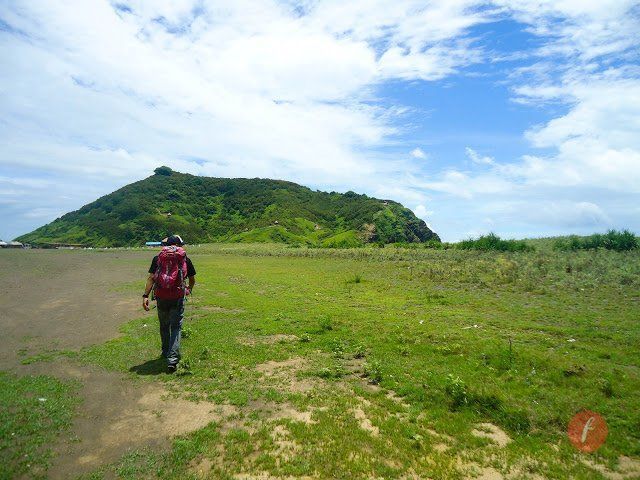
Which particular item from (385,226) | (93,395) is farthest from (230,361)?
(385,226)

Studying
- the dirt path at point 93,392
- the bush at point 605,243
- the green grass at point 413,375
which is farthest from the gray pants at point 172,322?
the bush at point 605,243

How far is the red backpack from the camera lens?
37.0 ft

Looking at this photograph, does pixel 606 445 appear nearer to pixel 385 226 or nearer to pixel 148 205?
pixel 385 226

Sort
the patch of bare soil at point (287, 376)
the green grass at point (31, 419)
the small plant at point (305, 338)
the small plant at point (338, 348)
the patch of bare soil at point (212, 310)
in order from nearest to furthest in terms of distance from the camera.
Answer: the green grass at point (31, 419)
the patch of bare soil at point (287, 376)
the small plant at point (338, 348)
the small plant at point (305, 338)
the patch of bare soil at point (212, 310)

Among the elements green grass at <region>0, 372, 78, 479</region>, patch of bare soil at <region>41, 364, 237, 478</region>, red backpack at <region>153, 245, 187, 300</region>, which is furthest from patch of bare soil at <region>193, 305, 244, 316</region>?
green grass at <region>0, 372, 78, 479</region>

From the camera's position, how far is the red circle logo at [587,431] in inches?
299

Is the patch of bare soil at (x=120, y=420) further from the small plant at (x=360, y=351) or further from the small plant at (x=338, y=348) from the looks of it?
the small plant at (x=360, y=351)

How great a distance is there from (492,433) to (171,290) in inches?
362

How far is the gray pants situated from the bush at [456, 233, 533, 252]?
48.8m

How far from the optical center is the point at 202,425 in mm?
7965

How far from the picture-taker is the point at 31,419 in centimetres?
782

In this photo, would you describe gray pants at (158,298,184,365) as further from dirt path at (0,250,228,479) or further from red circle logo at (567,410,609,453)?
red circle logo at (567,410,609,453)

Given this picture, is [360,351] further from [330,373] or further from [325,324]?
[325,324]

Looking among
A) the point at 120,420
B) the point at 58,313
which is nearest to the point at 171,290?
the point at 120,420
